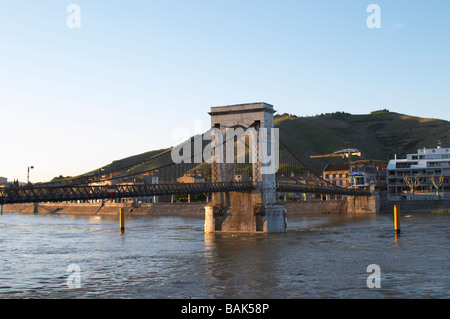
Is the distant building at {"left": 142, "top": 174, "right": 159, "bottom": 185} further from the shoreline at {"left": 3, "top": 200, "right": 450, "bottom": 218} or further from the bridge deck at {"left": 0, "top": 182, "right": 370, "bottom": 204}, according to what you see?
the bridge deck at {"left": 0, "top": 182, "right": 370, "bottom": 204}

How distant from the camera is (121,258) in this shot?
1362 inches

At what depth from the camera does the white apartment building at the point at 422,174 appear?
105 metres

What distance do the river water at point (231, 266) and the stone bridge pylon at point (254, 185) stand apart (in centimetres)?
313

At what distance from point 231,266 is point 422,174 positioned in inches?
3413

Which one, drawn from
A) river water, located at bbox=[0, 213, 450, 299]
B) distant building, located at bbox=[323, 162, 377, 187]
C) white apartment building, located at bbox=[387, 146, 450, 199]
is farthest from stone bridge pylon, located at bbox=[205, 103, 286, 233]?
white apartment building, located at bbox=[387, 146, 450, 199]

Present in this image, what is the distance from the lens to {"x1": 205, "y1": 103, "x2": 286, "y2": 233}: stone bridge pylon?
51500mm

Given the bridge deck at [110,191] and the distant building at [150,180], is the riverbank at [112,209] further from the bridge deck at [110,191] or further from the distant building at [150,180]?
the bridge deck at [110,191]

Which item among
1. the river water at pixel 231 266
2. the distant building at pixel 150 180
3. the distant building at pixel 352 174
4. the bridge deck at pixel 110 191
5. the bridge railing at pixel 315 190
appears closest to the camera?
the river water at pixel 231 266

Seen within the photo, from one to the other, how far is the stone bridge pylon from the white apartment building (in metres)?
56.3

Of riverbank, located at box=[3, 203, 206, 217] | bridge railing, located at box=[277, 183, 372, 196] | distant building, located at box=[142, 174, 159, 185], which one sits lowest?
riverbank, located at box=[3, 203, 206, 217]

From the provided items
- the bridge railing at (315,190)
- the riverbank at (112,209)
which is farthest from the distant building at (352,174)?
the riverbank at (112,209)
